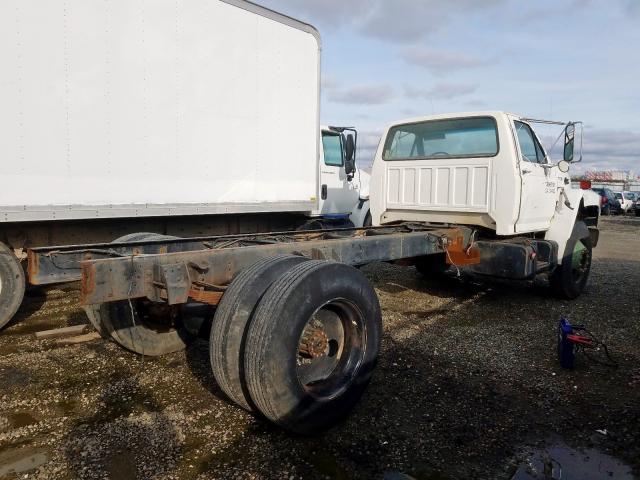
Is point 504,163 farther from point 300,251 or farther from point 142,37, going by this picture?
point 142,37

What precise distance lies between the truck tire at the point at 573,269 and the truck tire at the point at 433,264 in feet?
4.48

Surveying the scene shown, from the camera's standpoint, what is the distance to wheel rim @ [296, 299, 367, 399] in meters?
3.20

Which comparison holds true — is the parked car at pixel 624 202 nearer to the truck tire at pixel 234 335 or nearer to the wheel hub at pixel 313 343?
the wheel hub at pixel 313 343

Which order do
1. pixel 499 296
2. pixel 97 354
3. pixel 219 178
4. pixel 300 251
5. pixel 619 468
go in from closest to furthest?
1. pixel 619 468
2. pixel 300 251
3. pixel 97 354
4. pixel 219 178
5. pixel 499 296

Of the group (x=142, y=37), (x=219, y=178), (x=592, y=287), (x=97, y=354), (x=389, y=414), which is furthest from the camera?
(x=592, y=287)

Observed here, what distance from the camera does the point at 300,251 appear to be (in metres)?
3.76

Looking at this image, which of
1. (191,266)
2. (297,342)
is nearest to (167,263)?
(191,266)

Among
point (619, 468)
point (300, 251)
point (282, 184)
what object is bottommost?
point (619, 468)

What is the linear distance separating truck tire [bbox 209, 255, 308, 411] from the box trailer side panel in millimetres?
3109

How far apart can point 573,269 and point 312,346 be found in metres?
4.96

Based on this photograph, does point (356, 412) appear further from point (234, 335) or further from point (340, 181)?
point (340, 181)

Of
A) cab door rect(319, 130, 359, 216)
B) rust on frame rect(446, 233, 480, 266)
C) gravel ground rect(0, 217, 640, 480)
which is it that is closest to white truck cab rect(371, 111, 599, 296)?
rust on frame rect(446, 233, 480, 266)

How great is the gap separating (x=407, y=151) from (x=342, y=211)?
3.11 meters

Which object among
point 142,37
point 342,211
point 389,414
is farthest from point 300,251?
point 342,211
